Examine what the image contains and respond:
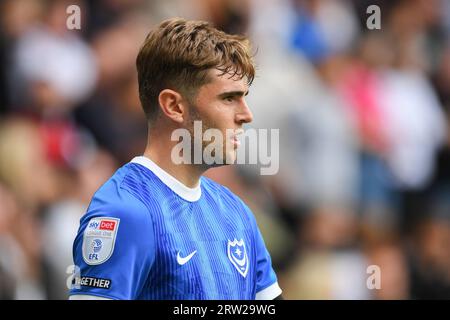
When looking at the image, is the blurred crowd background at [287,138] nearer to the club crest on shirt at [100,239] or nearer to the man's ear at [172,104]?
the man's ear at [172,104]

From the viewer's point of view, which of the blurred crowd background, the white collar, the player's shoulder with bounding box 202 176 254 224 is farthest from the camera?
the blurred crowd background

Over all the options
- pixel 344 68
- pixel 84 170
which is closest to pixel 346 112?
pixel 344 68

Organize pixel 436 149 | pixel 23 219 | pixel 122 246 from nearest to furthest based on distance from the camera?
pixel 122 246 → pixel 23 219 → pixel 436 149

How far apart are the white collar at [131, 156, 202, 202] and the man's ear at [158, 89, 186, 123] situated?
0.20 metres

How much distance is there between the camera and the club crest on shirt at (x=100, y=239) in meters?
3.29

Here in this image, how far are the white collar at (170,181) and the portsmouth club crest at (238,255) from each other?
245 mm

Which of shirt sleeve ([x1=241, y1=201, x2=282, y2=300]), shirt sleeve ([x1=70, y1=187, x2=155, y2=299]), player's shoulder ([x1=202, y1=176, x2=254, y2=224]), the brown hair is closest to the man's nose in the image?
the brown hair

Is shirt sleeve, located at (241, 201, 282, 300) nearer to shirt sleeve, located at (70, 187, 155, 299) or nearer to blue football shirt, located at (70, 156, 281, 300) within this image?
blue football shirt, located at (70, 156, 281, 300)

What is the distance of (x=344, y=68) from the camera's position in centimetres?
838

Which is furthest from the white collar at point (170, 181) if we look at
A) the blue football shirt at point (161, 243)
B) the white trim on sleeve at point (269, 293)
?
the white trim on sleeve at point (269, 293)

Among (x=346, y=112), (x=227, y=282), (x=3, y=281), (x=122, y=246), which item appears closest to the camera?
(x=122, y=246)

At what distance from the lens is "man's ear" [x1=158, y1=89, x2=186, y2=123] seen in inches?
145

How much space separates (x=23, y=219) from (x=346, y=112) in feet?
9.80

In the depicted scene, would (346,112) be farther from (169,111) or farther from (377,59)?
(169,111)
